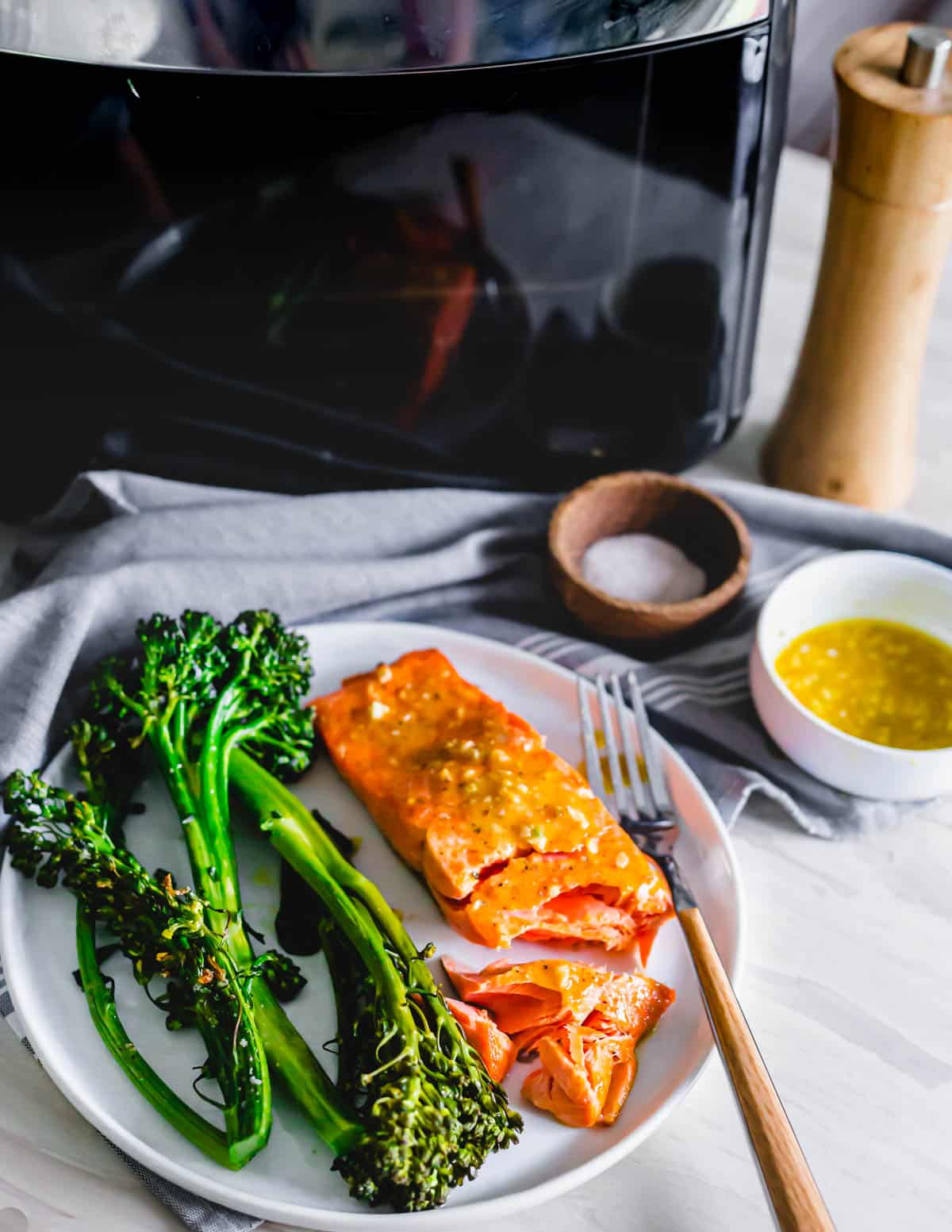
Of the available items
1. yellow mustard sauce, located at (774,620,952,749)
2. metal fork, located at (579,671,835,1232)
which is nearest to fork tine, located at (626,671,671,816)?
metal fork, located at (579,671,835,1232)

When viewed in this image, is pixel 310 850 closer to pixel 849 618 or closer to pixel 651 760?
pixel 651 760

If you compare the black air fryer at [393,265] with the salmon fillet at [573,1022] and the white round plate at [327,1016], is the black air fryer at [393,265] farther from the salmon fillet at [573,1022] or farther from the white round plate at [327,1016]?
the salmon fillet at [573,1022]

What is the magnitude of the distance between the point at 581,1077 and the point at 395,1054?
0.40 ft

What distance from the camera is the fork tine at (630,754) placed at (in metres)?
0.99

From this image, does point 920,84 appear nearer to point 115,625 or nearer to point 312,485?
point 312,485

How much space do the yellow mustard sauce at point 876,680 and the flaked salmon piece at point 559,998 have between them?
292mm

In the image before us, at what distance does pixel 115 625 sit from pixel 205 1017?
0.39 m

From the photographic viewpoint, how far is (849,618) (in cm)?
111

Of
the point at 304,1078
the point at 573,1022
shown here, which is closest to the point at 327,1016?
the point at 304,1078

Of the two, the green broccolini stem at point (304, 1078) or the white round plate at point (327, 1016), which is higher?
the green broccolini stem at point (304, 1078)

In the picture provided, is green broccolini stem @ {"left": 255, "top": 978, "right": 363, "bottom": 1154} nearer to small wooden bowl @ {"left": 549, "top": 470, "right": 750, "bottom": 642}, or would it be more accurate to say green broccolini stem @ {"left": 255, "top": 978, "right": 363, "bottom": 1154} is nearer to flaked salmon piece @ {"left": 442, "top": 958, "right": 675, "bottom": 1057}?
flaked salmon piece @ {"left": 442, "top": 958, "right": 675, "bottom": 1057}

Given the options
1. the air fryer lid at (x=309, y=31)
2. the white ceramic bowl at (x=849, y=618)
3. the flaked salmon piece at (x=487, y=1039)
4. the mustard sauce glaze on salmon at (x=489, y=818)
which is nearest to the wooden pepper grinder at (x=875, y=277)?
the white ceramic bowl at (x=849, y=618)

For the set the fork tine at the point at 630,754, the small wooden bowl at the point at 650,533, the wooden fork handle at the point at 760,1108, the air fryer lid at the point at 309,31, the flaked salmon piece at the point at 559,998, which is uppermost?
the air fryer lid at the point at 309,31

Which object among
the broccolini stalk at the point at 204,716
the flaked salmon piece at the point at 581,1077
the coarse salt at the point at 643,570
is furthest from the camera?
A: the coarse salt at the point at 643,570
